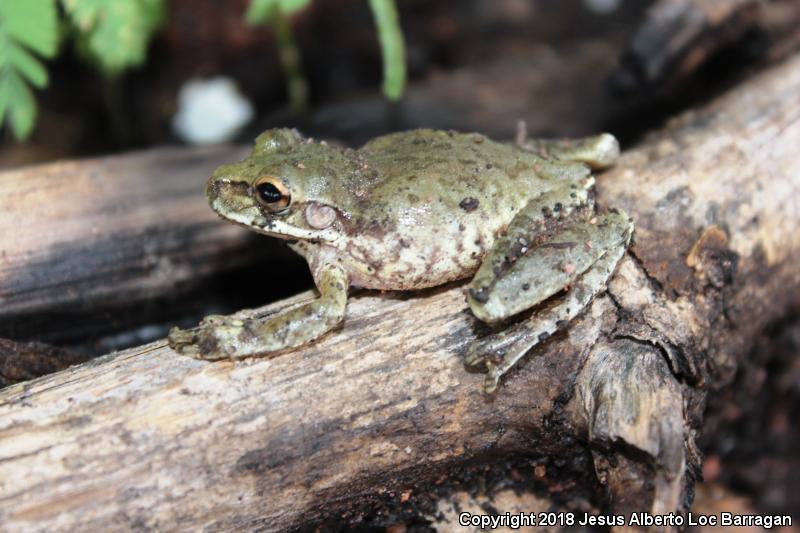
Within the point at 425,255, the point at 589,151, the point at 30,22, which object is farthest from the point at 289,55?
the point at 425,255

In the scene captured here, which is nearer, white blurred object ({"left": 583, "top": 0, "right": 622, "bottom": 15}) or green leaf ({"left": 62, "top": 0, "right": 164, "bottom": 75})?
green leaf ({"left": 62, "top": 0, "right": 164, "bottom": 75})

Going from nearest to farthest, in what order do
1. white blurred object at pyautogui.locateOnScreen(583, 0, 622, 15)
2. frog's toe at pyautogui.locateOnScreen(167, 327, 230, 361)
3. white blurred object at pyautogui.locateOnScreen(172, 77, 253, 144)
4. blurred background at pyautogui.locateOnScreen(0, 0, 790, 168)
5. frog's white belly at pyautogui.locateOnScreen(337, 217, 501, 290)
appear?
frog's toe at pyautogui.locateOnScreen(167, 327, 230, 361), frog's white belly at pyautogui.locateOnScreen(337, 217, 501, 290), blurred background at pyautogui.locateOnScreen(0, 0, 790, 168), white blurred object at pyautogui.locateOnScreen(172, 77, 253, 144), white blurred object at pyautogui.locateOnScreen(583, 0, 622, 15)

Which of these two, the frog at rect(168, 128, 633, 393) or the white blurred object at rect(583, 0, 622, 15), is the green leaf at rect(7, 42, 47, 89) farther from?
the white blurred object at rect(583, 0, 622, 15)

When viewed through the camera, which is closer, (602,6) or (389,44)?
(389,44)

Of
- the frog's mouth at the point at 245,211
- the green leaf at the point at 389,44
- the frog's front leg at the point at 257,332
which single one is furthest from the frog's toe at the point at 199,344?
the green leaf at the point at 389,44

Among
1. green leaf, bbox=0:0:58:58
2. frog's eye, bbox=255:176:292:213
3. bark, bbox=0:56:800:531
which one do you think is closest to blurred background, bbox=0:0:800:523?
green leaf, bbox=0:0:58:58

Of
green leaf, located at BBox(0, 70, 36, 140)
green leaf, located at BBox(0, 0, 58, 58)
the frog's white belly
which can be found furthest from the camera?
green leaf, located at BBox(0, 70, 36, 140)

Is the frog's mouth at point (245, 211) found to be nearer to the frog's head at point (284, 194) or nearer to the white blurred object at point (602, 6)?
the frog's head at point (284, 194)

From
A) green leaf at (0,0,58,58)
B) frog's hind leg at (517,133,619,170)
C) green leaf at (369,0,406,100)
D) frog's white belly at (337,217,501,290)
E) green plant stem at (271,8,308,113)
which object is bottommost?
frog's white belly at (337,217,501,290)

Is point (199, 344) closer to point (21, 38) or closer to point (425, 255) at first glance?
point (425, 255)
